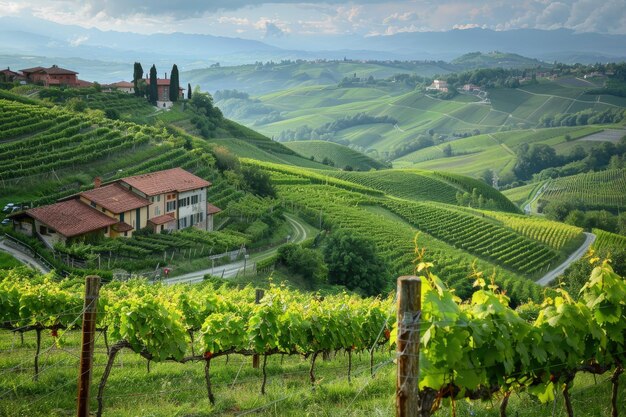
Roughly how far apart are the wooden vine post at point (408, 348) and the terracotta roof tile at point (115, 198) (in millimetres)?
38354

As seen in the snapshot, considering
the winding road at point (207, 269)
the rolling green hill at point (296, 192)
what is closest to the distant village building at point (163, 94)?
the rolling green hill at point (296, 192)

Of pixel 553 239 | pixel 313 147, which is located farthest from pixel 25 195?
pixel 313 147

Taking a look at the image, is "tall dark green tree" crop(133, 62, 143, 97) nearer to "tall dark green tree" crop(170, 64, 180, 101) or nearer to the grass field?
"tall dark green tree" crop(170, 64, 180, 101)

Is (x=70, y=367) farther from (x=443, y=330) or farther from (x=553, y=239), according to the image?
(x=553, y=239)

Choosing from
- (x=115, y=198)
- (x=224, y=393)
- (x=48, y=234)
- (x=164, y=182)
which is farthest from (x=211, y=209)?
(x=224, y=393)

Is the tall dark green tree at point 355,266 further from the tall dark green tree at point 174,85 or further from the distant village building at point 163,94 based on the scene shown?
the distant village building at point 163,94

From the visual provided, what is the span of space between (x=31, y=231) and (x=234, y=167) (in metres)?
27.1

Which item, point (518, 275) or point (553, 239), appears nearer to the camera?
point (518, 275)

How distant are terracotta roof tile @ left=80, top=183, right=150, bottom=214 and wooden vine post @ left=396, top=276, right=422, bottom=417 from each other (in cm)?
3835

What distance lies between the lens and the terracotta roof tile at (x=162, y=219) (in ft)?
153

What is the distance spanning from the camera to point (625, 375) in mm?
12172

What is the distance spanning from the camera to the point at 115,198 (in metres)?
44.6

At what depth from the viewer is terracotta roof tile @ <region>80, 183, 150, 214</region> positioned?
43.3m

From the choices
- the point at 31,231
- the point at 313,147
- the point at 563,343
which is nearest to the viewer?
the point at 563,343
